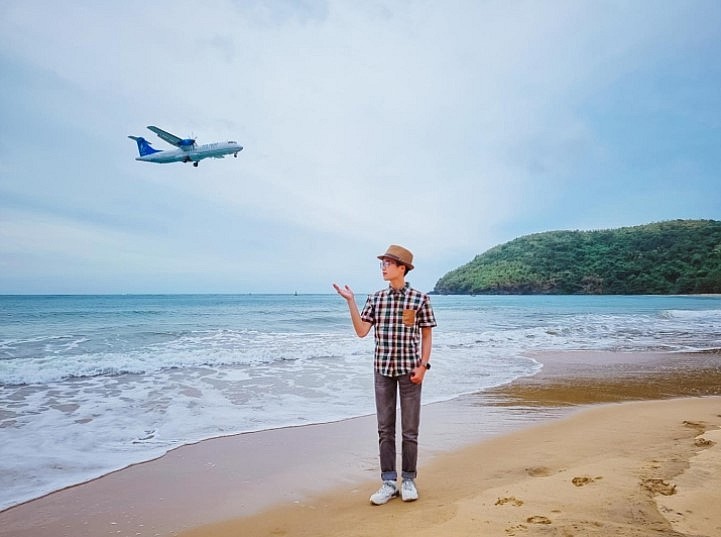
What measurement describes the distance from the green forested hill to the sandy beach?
317 ft

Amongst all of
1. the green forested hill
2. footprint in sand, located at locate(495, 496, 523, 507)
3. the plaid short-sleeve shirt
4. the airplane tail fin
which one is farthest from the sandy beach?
the green forested hill

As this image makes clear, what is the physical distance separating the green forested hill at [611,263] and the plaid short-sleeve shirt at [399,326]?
99628 millimetres

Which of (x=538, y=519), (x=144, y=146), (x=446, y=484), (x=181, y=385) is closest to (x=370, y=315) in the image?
(x=446, y=484)

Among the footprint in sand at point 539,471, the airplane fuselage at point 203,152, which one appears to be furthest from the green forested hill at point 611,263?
the footprint in sand at point 539,471

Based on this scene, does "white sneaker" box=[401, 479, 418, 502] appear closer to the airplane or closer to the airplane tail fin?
the airplane

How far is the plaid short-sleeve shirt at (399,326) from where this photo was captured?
3703mm

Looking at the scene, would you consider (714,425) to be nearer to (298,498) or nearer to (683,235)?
(298,498)

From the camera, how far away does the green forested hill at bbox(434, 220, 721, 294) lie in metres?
87.5

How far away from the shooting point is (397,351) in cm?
370

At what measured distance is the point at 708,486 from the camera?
3.45m

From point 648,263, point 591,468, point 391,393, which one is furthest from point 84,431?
point 648,263

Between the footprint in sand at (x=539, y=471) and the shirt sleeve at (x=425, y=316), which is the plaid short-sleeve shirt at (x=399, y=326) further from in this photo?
the footprint in sand at (x=539, y=471)

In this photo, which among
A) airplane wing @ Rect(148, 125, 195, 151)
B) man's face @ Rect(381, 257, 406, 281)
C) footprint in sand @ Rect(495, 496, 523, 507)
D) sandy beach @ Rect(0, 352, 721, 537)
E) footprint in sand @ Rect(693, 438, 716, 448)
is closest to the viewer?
sandy beach @ Rect(0, 352, 721, 537)

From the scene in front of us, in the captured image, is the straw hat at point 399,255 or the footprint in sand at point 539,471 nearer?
the straw hat at point 399,255
